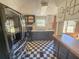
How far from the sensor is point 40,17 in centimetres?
899

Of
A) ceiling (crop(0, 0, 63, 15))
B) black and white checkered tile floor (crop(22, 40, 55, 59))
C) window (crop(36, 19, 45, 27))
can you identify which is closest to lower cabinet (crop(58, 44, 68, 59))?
black and white checkered tile floor (crop(22, 40, 55, 59))

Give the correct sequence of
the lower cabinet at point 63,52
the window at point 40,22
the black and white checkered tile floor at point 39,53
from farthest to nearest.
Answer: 1. the window at point 40,22
2. the black and white checkered tile floor at point 39,53
3. the lower cabinet at point 63,52

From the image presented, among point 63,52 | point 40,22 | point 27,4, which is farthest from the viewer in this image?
point 40,22

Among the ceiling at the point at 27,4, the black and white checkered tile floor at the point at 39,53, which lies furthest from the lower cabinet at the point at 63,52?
the ceiling at the point at 27,4

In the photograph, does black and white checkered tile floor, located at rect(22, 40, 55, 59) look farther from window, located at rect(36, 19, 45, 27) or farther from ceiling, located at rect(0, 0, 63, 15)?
window, located at rect(36, 19, 45, 27)

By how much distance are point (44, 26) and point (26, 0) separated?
17.4ft

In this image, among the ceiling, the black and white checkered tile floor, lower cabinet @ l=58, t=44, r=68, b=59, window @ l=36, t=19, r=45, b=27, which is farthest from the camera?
window @ l=36, t=19, r=45, b=27

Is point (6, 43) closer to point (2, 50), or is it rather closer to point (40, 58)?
point (2, 50)

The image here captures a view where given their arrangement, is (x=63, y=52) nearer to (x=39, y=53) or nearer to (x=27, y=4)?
(x=39, y=53)

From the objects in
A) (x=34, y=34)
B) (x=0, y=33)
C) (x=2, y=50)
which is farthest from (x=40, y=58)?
(x=34, y=34)

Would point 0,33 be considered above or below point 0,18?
below

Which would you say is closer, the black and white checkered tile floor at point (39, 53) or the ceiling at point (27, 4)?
the black and white checkered tile floor at point (39, 53)

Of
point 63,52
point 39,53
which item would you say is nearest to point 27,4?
point 39,53

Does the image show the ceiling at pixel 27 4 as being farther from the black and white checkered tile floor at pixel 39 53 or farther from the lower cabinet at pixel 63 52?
the black and white checkered tile floor at pixel 39 53
